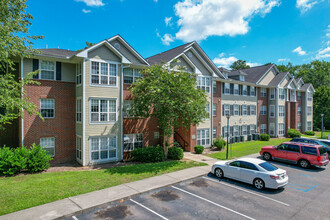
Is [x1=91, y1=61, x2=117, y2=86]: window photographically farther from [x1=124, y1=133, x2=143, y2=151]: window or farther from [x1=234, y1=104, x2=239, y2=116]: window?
[x1=234, y1=104, x2=239, y2=116]: window

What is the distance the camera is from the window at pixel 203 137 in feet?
76.5

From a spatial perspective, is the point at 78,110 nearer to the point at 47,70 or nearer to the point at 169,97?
the point at 47,70

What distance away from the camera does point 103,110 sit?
1719 cm

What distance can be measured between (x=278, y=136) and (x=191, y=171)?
25489 millimetres

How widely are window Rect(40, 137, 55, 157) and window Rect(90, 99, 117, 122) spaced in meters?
3.82

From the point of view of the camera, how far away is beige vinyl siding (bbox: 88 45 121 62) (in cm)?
1670

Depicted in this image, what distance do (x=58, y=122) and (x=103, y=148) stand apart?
4.38 meters

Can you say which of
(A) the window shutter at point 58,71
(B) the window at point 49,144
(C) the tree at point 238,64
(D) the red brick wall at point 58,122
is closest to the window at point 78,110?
(D) the red brick wall at point 58,122

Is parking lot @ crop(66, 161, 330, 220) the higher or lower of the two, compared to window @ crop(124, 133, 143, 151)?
lower

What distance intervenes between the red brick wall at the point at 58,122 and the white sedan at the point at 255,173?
1260 centimetres

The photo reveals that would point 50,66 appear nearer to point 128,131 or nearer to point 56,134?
point 56,134

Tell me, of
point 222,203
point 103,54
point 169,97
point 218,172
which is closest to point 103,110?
point 103,54

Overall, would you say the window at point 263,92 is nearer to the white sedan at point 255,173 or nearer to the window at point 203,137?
the window at point 203,137

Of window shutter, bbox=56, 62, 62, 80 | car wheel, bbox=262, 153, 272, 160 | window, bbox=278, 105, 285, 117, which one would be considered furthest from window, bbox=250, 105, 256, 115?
window shutter, bbox=56, 62, 62, 80
